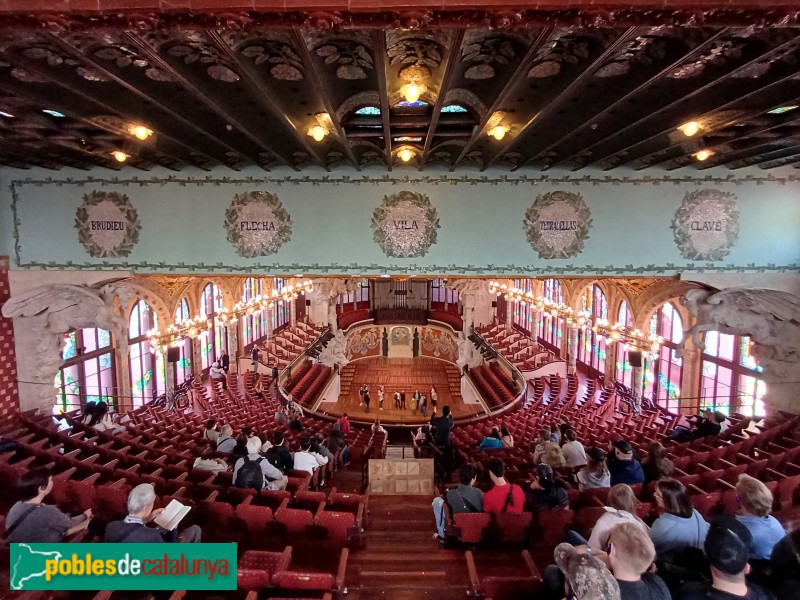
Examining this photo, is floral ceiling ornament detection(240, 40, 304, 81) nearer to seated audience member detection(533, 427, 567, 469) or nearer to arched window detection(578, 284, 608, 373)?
seated audience member detection(533, 427, 567, 469)

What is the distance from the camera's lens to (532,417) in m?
13.2

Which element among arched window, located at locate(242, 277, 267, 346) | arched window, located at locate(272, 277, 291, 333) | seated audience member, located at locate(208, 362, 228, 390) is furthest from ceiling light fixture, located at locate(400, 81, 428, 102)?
arched window, located at locate(272, 277, 291, 333)

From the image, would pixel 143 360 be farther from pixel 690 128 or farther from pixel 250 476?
pixel 690 128

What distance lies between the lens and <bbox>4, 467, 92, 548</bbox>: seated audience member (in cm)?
381

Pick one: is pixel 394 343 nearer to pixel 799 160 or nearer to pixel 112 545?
pixel 799 160

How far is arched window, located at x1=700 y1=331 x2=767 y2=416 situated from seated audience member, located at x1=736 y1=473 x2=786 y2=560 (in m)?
9.27

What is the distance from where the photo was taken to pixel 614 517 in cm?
343

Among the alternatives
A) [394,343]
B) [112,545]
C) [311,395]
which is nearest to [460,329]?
[394,343]

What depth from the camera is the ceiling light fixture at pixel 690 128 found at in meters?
5.46

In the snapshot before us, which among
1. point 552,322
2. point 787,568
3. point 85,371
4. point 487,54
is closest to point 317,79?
point 487,54

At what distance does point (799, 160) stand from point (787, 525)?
6.52 m

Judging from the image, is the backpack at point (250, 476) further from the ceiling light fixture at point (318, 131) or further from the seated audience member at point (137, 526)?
the ceiling light fixture at point (318, 131)

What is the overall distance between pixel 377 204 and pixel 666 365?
1212cm

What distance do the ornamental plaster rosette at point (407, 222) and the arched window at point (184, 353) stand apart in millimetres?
11182
